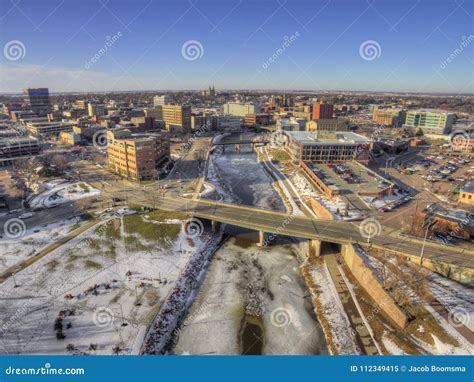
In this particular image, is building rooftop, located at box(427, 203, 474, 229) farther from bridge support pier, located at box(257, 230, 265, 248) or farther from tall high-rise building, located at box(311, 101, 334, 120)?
tall high-rise building, located at box(311, 101, 334, 120)

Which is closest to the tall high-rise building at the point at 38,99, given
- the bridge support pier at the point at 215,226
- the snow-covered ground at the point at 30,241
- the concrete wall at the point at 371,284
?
the snow-covered ground at the point at 30,241

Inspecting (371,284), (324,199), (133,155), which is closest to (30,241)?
(133,155)

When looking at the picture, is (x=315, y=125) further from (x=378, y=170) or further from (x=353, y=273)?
(x=353, y=273)

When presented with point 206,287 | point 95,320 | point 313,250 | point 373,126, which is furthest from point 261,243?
point 373,126

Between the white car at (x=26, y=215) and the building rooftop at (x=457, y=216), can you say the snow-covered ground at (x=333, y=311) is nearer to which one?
the building rooftop at (x=457, y=216)

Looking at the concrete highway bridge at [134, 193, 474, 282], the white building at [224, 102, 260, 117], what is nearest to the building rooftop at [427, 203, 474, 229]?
the concrete highway bridge at [134, 193, 474, 282]

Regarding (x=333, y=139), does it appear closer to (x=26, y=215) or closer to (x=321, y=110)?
(x=26, y=215)
